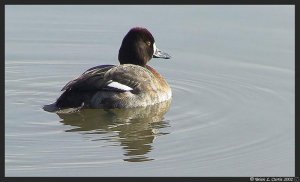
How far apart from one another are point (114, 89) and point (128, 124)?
78 centimetres

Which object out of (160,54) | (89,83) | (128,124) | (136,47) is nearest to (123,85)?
(89,83)

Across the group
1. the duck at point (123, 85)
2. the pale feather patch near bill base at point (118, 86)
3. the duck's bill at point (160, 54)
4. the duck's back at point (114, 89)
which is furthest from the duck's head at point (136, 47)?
the pale feather patch near bill base at point (118, 86)

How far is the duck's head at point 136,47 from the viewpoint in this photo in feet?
48.4

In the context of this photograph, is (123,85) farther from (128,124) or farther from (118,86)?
(128,124)

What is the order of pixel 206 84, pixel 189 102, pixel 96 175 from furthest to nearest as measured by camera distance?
pixel 206 84
pixel 189 102
pixel 96 175

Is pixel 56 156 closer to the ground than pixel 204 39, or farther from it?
closer to the ground

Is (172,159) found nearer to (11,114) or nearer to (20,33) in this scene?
(11,114)

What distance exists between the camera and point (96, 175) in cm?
1080

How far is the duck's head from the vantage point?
1477cm

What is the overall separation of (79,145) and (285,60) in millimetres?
5844

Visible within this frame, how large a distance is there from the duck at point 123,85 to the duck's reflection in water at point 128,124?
0.13m

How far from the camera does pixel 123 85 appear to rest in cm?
1388

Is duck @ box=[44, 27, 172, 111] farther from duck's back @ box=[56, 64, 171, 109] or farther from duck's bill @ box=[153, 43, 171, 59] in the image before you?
duck's bill @ box=[153, 43, 171, 59]

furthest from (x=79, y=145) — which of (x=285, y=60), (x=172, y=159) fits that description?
(x=285, y=60)
